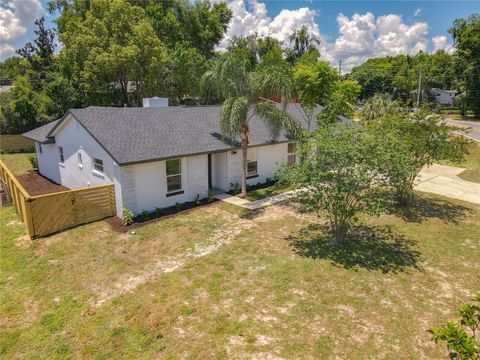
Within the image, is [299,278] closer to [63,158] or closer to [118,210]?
[118,210]

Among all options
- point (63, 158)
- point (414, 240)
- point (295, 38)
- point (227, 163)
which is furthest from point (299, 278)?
point (295, 38)

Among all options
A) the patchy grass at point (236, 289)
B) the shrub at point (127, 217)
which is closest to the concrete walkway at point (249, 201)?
the patchy grass at point (236, 289)

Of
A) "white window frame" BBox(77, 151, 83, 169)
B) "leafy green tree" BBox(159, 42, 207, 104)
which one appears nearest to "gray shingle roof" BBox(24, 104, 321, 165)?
"white window frame" BBox(77, 151, 83, 169)

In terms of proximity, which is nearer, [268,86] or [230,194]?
[268,86]

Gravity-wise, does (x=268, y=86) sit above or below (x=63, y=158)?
above

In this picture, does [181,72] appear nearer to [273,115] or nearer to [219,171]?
[219,171]

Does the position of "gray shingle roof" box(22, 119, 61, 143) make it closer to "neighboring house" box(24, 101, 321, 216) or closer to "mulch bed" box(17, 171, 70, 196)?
"neighboring house" box(24, 101, 321, 216)
